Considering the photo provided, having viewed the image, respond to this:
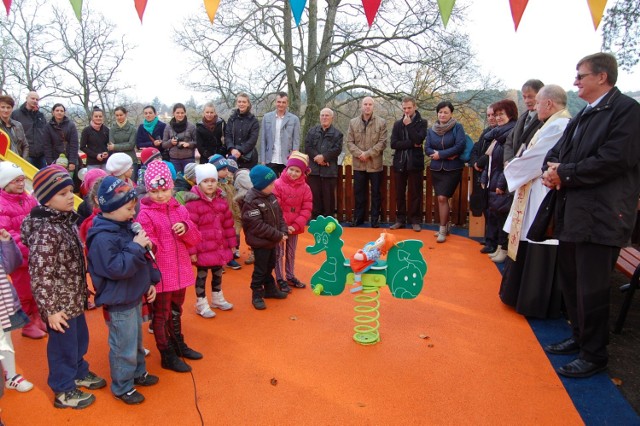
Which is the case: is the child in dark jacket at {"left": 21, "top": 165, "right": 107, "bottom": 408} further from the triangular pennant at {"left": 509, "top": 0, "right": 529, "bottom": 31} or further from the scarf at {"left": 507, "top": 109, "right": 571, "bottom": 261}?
the triangular pennant at {"left": 509, "top": 0, "right": 529, "bottom": 31}

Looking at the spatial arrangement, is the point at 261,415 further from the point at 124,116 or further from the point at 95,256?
the point at 124,116

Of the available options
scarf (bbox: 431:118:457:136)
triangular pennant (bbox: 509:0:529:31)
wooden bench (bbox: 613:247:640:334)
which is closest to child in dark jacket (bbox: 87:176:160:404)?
triangular pennant (bbox: 509:0:529:31)

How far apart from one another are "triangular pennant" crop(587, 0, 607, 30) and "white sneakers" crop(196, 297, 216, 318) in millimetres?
4387

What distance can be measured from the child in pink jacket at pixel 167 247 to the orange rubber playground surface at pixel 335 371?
28 centimetres

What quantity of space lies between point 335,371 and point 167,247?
4.98ft

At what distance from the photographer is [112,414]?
2852mm

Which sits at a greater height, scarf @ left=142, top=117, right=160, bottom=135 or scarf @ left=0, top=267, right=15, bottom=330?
scarf @ left=142, top=117, right=160, bottom=135

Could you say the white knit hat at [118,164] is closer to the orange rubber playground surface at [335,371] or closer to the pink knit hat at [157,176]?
the pink knit hat at [157,176]

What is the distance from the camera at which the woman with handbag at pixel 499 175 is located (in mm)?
5473

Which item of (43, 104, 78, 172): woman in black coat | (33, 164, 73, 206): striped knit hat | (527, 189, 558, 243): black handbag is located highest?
(43, 104, 78, 172): woman in black coat

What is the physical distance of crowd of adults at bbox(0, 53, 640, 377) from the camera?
303 cm

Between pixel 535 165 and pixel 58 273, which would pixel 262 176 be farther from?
pixel 535 165

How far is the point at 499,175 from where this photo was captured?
5.52m

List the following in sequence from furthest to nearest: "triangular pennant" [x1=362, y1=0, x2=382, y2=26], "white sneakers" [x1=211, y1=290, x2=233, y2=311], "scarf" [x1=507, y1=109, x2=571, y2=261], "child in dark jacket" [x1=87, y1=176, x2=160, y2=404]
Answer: "white sneakers" [x1=211, y1=290, x2=233, y2=311] → "triangular pennant" [x1=362, y1=0, x2=382, y2=26] → "scarf" [x1=507, y1=109, x2=571, y2=261] → "child in dark jacket" [x1=87, y1=176, x2=160, y2=404]
